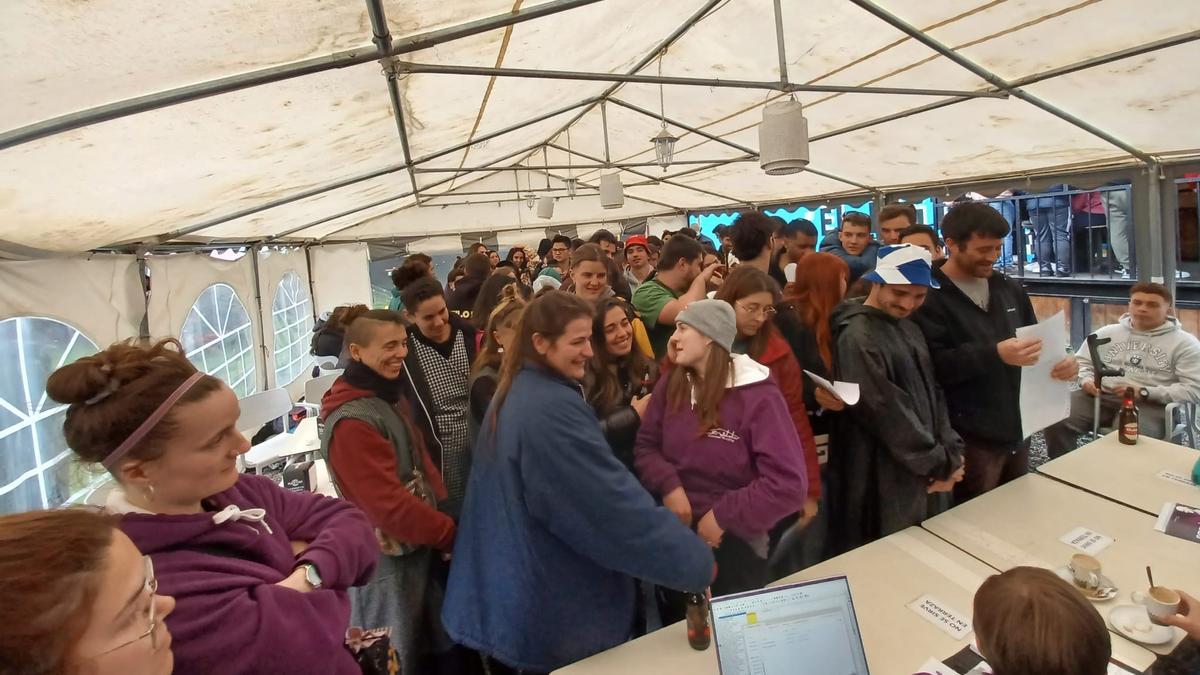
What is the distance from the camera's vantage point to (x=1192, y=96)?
3240 mm

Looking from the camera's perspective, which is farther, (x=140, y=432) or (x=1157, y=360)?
(x=1157, y=360)

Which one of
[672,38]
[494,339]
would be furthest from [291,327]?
[494,339]

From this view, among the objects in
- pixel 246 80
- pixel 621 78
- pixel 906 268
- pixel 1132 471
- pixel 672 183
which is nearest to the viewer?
pixel 906 268

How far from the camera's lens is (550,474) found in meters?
1.18

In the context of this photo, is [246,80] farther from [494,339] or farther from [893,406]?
[893,406]

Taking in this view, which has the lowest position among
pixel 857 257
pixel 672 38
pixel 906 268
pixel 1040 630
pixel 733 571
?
pixel 733 571

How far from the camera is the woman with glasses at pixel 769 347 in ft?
5.96

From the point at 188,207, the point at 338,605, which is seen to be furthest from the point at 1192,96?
the point at 188,207

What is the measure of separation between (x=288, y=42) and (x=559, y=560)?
2021 mm

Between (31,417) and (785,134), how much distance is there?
4.24 m

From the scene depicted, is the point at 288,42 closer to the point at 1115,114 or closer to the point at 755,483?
the point at 755,483

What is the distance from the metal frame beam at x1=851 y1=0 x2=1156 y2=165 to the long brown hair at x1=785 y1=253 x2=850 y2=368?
6.38 ft

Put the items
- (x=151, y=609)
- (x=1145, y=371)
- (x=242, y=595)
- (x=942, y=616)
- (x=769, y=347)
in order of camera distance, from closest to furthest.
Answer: (x=151, y=609)
(x=242, y=595)
(x=942, y=616)
(x=769, y=347)
(x=1145, y=371)

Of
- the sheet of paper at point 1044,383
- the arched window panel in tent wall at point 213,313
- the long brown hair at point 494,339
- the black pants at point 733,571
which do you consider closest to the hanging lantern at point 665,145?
the long brown hair at point 494,339
